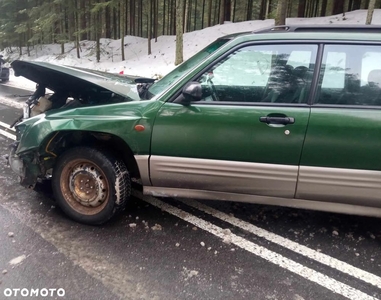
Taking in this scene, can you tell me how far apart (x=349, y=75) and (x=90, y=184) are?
8.47 ft

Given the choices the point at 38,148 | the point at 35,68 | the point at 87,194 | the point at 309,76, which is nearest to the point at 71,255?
the point at 87,194

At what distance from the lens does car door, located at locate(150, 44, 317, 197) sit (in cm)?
263

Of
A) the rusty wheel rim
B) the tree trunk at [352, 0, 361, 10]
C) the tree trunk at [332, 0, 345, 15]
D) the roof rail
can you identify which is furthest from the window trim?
the tree trunk at [352, 0, 361, 10]

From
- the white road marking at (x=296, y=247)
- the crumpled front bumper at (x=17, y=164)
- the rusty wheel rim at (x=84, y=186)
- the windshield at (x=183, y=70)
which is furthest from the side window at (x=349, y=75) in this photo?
the crumpled front bumper at (x=17, y=164)

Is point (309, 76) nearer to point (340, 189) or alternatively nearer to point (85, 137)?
point (340, 189)

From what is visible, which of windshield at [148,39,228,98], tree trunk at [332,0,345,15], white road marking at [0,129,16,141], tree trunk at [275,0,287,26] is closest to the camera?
windshield at [148,39,228,98]

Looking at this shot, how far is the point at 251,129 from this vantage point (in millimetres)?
2643

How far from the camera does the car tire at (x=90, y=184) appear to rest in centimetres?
297

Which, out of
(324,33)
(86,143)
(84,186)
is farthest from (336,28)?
(84,186)

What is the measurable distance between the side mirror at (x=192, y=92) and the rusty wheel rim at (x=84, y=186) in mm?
1109

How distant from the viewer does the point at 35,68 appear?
3.33m

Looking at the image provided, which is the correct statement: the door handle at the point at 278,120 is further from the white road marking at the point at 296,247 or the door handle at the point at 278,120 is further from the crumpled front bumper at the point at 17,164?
the crumpled front bumper at the point at 17,164

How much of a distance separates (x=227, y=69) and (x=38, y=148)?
77.2 inches

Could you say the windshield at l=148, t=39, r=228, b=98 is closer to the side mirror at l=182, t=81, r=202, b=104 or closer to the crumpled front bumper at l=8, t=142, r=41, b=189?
the side mirror at l=182, t=81, r=202, b=104
